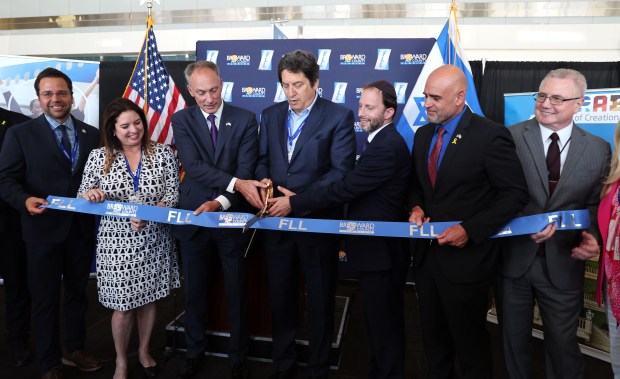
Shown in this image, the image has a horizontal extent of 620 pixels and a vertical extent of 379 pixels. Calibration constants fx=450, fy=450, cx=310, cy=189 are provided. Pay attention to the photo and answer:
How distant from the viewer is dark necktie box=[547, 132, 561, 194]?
230 centimetres

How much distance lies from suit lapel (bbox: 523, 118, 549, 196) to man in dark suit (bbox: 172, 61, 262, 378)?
1667 millimetres

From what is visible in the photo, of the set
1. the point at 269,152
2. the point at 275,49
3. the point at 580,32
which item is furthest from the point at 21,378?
the point at 580,32

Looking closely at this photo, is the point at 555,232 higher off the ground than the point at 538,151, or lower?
lower

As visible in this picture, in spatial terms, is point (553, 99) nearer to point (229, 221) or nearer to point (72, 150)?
point (229, 221)

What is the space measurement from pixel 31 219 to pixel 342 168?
6.63ft

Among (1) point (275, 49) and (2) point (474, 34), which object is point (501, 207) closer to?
(1) point (275, 49)

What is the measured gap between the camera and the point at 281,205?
272cm

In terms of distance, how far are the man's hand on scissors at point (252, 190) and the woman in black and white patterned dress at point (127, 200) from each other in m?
0.50

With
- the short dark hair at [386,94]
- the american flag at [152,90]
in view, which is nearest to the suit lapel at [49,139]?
the american flag at [152,90]

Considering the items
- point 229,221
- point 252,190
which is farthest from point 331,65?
point 229,221

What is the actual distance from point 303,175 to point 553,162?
139 cm

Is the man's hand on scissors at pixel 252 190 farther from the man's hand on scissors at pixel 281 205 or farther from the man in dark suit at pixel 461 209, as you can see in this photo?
the man in dark suit at pixel 461 209

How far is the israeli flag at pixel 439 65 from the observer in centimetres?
470

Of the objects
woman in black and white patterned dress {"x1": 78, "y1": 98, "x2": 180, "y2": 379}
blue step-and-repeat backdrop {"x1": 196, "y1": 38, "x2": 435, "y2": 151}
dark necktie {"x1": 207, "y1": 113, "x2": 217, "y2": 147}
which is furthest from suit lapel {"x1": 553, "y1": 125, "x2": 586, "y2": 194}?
blue step-and-repeat backdrop {"x1": 196, "y1": 38, "x2": 435, "y2": 151}
